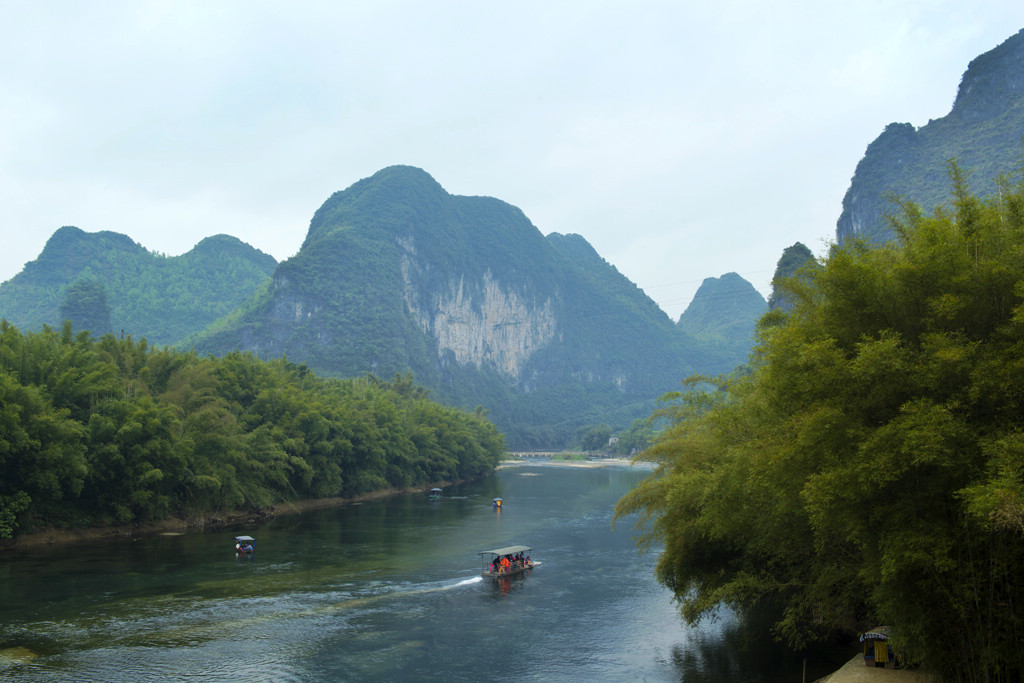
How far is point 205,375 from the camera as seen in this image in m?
54.7

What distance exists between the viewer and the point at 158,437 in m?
42.9

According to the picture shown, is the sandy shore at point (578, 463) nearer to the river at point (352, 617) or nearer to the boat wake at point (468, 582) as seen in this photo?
the river at point (352, 617)

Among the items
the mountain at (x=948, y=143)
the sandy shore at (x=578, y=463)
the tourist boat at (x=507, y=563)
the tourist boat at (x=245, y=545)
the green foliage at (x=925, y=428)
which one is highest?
the mountain at (x=948, y=143)

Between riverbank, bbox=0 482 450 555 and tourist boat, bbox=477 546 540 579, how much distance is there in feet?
68.3

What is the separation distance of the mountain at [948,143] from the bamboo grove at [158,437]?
102461 mm

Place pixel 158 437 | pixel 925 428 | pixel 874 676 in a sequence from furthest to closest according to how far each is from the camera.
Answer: pixel 158 437 → pixel 874 676 → pixel 925 428

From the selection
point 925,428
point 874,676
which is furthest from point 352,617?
point 925,428

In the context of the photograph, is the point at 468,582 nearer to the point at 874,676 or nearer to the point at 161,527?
the point at 874,676

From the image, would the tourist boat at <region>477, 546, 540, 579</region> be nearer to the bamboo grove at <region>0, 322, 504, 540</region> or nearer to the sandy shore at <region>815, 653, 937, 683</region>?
the sandy shore at <region>815, 653, 937, 683</region>

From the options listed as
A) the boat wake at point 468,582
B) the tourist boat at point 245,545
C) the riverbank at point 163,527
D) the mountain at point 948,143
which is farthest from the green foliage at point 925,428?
the mountain at point 948,143

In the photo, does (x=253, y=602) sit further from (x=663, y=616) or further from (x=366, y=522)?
(x=366, y=522)

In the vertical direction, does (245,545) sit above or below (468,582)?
above

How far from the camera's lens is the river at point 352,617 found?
20.8m

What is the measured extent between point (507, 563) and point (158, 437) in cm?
2277
